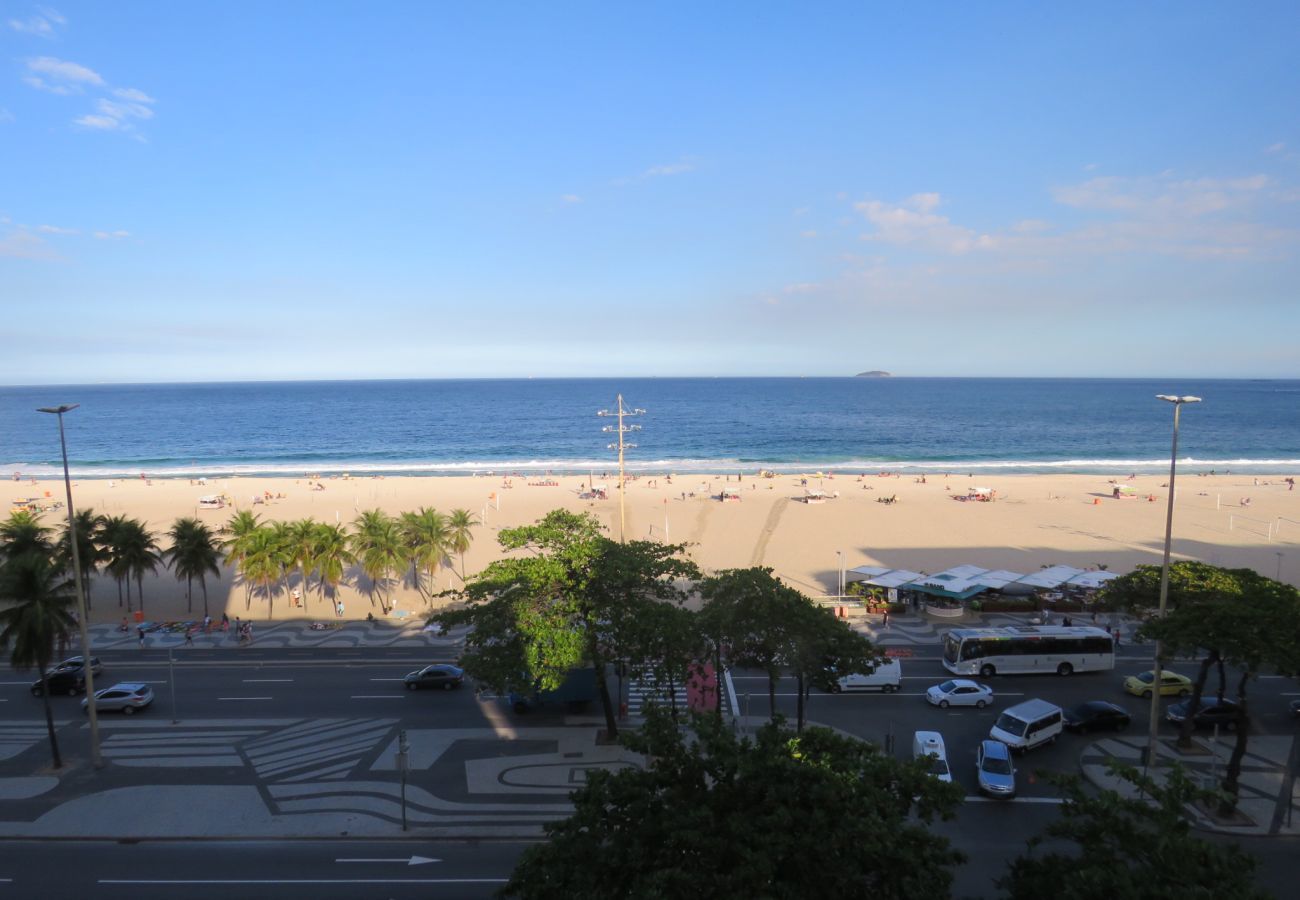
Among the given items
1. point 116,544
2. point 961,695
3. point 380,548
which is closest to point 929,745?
point 961,695

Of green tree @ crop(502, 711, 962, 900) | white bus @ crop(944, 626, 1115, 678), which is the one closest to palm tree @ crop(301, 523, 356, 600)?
white bus @ crop(944, 626, 1115, 678)

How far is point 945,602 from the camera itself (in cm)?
3366

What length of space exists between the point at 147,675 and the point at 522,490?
4192 cm

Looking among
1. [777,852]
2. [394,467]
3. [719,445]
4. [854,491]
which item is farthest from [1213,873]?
→ [719,445]

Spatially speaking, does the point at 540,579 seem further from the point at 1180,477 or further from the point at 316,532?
the point at 1180,477

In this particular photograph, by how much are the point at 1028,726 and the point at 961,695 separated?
10.7 feet

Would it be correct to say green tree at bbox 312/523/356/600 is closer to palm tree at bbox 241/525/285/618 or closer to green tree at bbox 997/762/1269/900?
palm tree at bbox 241/525/285/618

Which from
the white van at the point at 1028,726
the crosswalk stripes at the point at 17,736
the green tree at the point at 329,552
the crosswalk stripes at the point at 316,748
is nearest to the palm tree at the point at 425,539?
the green tree at the point at 329,552

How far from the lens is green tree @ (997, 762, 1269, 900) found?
7.81m

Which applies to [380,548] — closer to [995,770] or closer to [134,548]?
[134,548]

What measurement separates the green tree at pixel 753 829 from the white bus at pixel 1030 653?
60.0 ft

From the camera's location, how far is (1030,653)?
26.3 metres

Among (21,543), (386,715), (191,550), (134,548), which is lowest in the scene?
(386,715)

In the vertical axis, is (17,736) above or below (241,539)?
below
